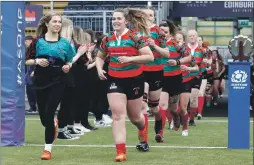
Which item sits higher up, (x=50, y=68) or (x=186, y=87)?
(x=50, y=68)

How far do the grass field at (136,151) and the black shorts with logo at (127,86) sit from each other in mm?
813

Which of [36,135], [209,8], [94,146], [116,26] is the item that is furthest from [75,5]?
[116,26]

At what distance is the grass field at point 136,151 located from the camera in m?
8.91

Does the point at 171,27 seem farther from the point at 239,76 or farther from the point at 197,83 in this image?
the point at 197,83

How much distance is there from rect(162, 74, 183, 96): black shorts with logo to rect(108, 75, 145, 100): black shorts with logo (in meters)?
2.54

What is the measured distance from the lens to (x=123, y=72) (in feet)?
29.9

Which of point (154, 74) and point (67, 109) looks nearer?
point (154, 74)

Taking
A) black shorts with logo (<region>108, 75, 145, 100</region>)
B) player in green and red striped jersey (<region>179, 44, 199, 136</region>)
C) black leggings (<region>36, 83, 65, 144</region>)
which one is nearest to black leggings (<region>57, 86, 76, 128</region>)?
player in green and red striped jersey (<region>179, 44, 199, 136</region>)

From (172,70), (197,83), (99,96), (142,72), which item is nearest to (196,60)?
(197,83)

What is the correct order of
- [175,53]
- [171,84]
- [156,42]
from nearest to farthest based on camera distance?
[156,42] < [171,84] < [175,53]

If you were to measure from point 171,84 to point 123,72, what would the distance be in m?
2.74

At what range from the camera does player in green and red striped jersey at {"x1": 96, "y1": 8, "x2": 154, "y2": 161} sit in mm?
8914

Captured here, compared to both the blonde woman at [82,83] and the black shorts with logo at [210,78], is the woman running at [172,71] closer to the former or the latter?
the blonde woman at [82,83]

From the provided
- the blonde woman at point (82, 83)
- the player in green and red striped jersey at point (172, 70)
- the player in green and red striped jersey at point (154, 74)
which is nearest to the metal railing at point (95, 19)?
the blonde woman at point (82, 83)
